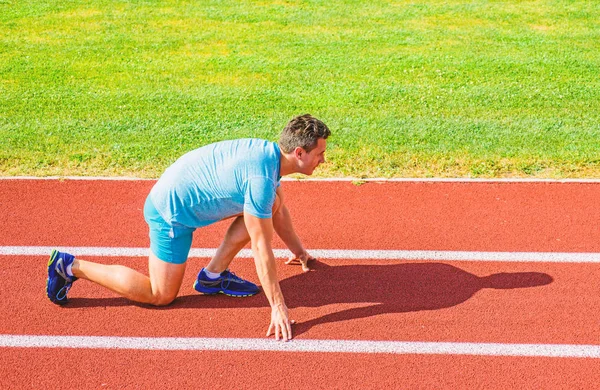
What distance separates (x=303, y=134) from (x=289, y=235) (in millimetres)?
1271

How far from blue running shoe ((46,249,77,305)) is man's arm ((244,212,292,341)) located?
1551 mm

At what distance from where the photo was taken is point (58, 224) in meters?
7.34

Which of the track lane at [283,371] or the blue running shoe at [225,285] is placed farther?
the blue running shoe at [225,285]

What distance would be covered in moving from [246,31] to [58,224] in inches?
250

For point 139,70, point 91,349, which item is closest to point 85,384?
point 91,349

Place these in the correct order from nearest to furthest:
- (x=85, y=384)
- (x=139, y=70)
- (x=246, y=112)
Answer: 1. (x=85, y=384)
2. (x=246, y=112)
3. (x=139, y=70)

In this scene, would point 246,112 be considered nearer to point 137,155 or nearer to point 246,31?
point 137,155

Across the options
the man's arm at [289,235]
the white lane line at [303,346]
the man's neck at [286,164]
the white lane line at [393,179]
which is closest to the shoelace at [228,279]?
the man's arm at [289,235]

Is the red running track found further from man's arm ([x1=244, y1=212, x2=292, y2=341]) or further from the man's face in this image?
the man's face

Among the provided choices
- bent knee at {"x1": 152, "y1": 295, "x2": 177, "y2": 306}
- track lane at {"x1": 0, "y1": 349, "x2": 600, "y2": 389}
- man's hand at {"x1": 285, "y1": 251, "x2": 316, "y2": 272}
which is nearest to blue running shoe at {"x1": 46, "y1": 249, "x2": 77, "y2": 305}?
track lane at {"x1": 0, "y1": 349, "x2": 600, "y2": 389}

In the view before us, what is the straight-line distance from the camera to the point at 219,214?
228 inches

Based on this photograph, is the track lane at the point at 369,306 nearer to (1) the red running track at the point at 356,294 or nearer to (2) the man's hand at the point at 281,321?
(1) the red running track at the point at 356,294

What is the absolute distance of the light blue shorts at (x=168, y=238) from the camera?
5762 millimetres

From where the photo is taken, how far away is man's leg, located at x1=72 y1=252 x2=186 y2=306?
19.2 feet
